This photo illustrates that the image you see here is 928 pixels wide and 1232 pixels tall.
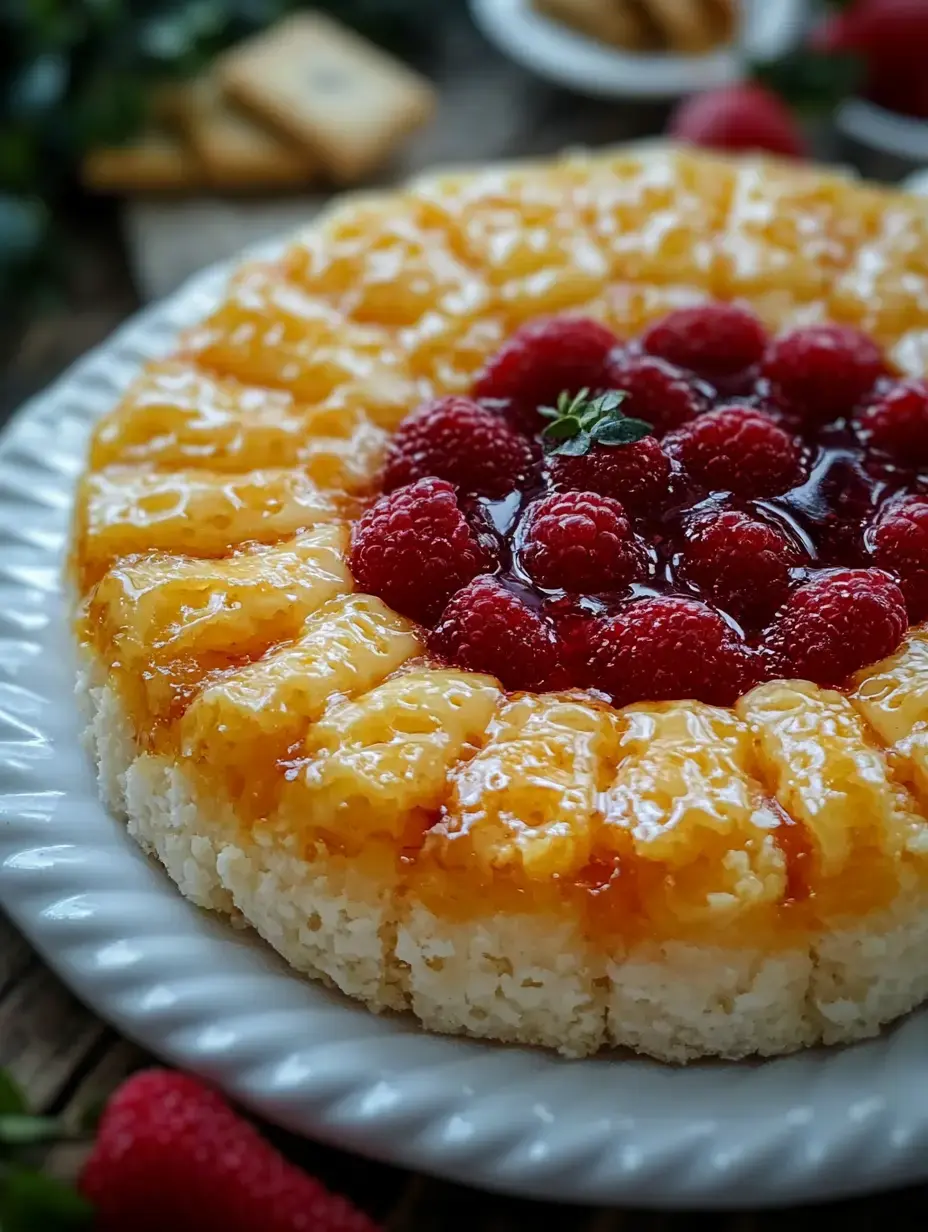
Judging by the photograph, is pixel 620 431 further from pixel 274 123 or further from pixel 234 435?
pixel 274 123

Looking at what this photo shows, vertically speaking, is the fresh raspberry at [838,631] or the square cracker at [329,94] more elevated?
the fresh raspberry at [838,631]

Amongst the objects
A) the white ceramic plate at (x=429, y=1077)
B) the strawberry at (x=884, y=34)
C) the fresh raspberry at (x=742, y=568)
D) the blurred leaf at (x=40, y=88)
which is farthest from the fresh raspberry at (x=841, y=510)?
the blurred leaf at (x=40, y=88)

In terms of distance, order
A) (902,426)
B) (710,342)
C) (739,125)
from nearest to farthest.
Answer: (902,426)
(710,342)
(739,125)

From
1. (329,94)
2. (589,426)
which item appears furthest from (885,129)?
(589,426)

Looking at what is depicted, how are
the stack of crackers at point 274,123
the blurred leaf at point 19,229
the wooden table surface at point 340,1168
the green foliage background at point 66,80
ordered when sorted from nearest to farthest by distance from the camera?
the wooden table surface at point 340,1168 → the blurred leaf at point 19,229 → the green foliage background at point 66,80 → the stack of crackers at point 274,123

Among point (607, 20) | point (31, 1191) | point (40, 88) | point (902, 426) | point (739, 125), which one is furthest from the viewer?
point (607, 20)

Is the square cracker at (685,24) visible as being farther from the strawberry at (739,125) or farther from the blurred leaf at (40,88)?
the blurred leaf at (40,88)

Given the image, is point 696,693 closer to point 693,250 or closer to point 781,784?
point 781,784
